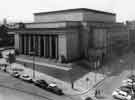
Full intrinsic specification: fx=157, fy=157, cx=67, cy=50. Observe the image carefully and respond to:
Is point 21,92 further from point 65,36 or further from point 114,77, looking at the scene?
point 114,77

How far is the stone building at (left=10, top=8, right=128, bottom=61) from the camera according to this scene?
47.6 m

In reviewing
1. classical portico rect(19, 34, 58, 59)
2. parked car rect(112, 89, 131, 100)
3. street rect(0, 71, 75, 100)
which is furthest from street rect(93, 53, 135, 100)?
classical portico rect(19, 34, 58, 59)

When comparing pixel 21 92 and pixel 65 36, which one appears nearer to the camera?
pixel 21 92

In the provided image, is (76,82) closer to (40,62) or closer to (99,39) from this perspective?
(40,62)

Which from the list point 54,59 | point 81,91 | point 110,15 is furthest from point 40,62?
point 110,15

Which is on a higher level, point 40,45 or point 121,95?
point 40,45

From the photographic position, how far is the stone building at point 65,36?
4759cm

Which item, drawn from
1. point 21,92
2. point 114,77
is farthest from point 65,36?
point 21,92

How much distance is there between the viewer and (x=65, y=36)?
1813 inches

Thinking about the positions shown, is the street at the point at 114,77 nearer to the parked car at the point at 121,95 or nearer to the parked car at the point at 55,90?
the parked car at the point at 121,95

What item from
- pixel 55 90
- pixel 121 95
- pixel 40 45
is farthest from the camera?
pixel 40 45

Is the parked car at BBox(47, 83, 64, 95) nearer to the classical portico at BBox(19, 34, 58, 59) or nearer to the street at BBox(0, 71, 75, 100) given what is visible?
the street at BBox(0, 71, 75, 100)

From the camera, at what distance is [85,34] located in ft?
172

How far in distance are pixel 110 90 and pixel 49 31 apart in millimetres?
25012
